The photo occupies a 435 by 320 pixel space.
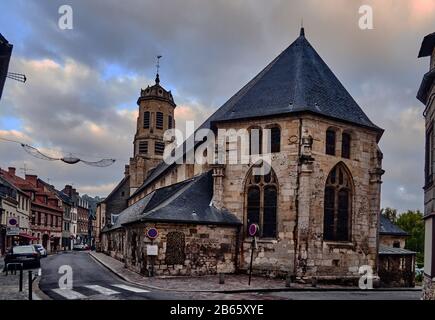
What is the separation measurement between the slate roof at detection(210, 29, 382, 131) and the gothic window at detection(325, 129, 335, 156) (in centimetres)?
A: 75

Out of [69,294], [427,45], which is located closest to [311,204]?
[427,45]

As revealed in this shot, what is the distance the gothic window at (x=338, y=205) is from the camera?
20578 mm

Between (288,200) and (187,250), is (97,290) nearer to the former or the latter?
(187,250)

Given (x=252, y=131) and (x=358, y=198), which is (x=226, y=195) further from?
(x=358, y=198)

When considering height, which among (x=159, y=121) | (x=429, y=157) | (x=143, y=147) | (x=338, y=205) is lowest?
(x=338, y=205)

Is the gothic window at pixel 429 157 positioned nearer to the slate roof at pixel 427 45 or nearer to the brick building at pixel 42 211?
the slate roof at pixel 427 45

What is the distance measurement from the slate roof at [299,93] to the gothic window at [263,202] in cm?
307

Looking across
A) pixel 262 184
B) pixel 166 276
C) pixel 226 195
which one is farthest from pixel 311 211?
pixel 166 276

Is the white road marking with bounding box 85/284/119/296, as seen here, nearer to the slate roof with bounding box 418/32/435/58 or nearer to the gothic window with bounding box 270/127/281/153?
the gothic window with bounding box 270/127/281/153

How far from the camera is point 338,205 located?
20922 mm

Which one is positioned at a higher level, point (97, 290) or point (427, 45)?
point (427, 45)

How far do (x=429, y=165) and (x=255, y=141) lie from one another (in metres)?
8.98

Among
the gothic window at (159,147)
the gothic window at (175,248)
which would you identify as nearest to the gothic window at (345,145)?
the gothic window at (175,248)

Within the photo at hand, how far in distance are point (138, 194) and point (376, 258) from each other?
30.1 m
